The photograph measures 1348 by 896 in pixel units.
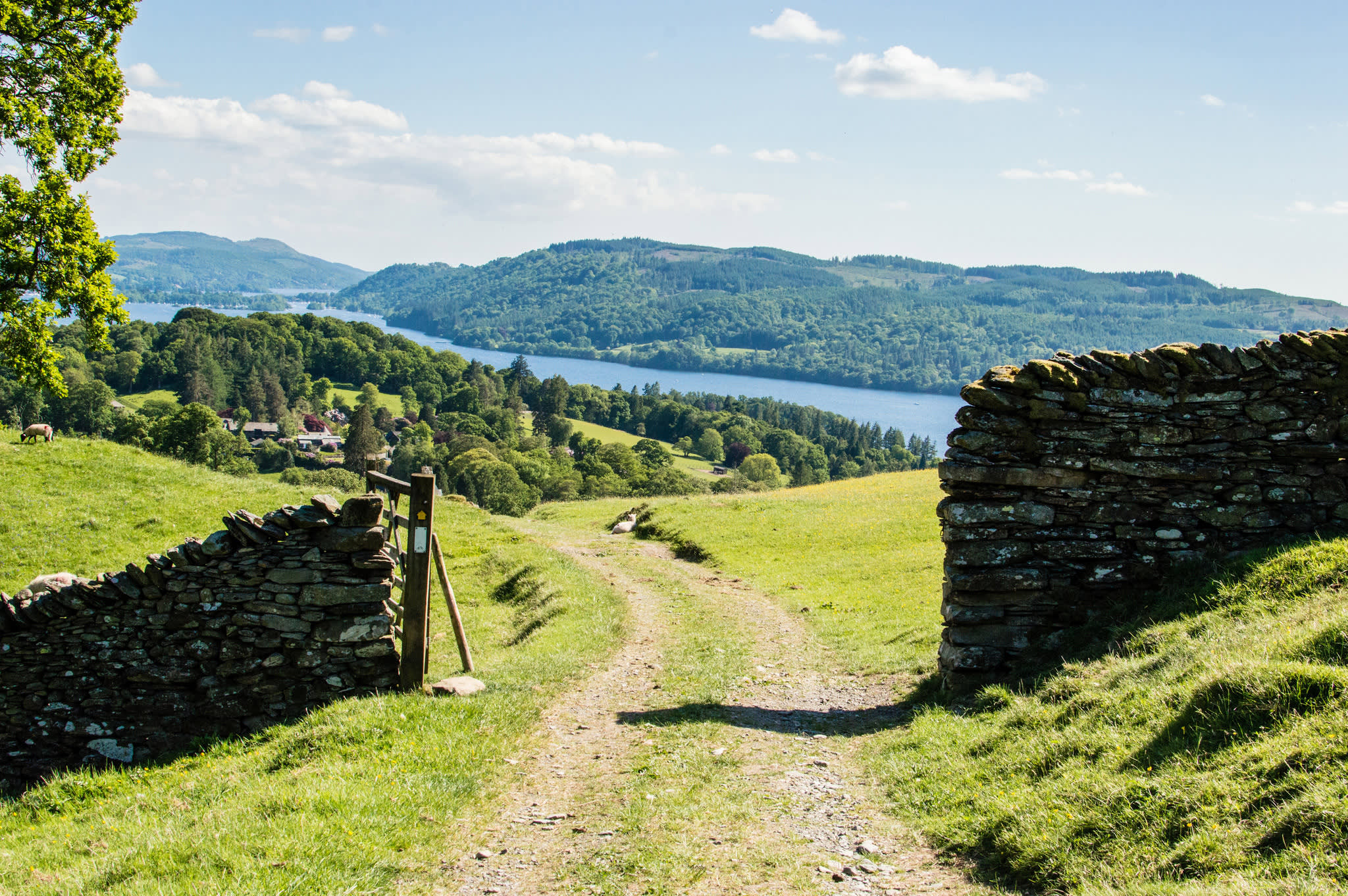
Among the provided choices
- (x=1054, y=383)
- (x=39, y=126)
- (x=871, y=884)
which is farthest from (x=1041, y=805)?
(x=39, y=126)

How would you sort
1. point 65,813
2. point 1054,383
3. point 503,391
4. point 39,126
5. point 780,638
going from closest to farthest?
point 65,813 < point 1054,383 < point 780,638 < point 39,126 < point 503,391

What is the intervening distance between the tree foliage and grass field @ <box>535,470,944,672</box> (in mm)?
18223

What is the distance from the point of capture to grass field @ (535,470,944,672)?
605 inches

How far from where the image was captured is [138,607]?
11.1 meters

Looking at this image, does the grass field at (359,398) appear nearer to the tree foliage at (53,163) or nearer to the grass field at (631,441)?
the grass field at (631,441)

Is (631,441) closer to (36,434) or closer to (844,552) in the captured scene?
(36,434)

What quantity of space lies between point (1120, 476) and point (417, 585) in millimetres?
9846

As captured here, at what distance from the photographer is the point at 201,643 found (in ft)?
36.4

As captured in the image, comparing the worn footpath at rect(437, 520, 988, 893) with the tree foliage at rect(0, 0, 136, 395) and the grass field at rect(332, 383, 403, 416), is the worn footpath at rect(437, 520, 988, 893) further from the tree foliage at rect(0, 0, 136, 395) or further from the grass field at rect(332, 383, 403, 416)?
the grass field at rect(332, 383, 403, 416)

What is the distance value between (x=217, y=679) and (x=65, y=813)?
84.7 inches

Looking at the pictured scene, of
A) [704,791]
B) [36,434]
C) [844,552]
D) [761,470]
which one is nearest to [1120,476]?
[704,791]

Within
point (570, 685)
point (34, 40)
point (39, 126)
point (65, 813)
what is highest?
point (34, 40)

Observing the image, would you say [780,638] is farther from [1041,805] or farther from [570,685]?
[1041,805]

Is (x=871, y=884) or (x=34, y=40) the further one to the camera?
(x=34, y=40)
